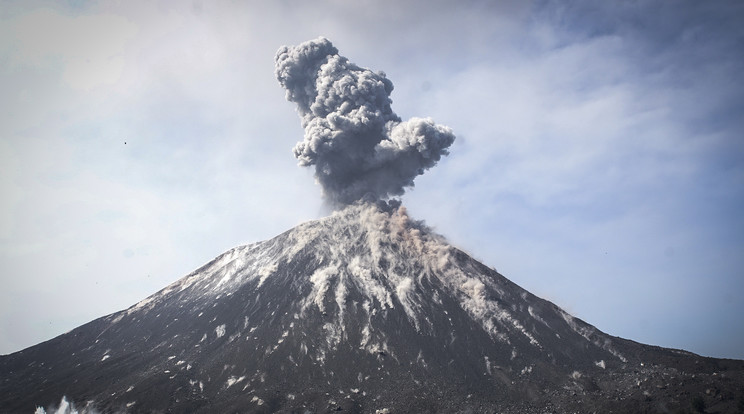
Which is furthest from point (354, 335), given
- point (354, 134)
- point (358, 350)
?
point (354, 134)

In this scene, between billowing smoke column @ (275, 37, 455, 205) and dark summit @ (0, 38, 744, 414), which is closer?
dark summit @ (0, 38, 744, 414)

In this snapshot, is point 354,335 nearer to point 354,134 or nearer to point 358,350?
point 358,350

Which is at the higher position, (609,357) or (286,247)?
(286,247)

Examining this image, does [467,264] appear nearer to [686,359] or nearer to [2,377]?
[686,359]

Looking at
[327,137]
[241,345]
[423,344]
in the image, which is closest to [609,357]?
[423,344]

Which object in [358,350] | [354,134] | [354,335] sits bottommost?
[358,350]
